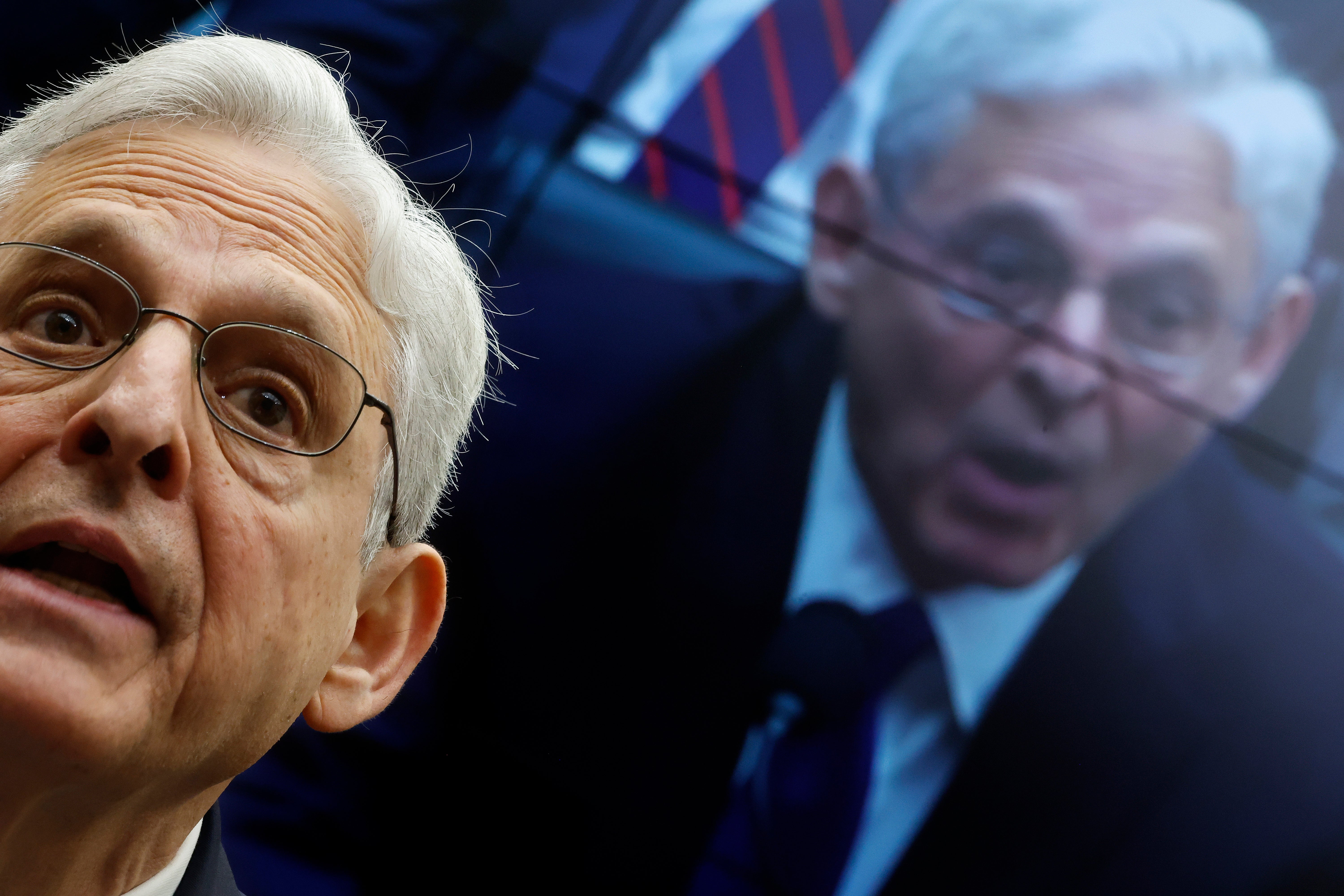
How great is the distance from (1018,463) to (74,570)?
2158mm

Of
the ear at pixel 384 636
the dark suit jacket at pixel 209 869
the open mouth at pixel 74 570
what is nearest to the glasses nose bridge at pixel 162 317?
the open mouth at pixel 74 570

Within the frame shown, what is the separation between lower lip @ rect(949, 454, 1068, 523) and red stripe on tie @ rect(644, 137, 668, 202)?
1012 mm

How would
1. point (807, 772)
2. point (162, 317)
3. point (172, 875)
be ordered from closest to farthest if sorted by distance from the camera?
point (162, 317)
point (172, 875)
point (807, 772)

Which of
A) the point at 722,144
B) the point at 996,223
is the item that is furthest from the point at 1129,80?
the point at 722,144

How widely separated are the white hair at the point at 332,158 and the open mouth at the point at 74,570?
33 cm

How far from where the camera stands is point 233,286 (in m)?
1.04

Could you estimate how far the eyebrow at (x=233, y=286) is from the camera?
3.34 ft

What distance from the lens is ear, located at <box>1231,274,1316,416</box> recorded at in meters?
2.66

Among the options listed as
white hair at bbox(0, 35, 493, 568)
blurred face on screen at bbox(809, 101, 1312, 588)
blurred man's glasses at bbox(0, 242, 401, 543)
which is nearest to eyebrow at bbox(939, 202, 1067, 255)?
blurred face on screen at bbox(809, 101, 1312, 588)

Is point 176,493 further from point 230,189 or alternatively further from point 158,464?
point 230,189

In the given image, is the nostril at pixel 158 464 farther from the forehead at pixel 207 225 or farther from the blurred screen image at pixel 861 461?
the blurred screen image at pixel 861 461

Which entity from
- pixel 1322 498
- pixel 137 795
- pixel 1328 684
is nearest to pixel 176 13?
pixel 137 795

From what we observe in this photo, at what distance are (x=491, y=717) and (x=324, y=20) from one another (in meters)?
1.74

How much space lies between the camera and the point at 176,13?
2.34m
